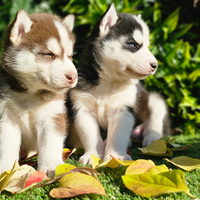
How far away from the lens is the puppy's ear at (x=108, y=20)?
3.22m

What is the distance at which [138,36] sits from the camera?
3160 millimetres

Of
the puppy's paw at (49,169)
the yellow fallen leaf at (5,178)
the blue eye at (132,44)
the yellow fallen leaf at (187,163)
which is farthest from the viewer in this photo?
the blue eye at (132,44)

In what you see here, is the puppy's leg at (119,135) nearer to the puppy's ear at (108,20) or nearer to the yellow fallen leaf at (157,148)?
the yellow fallen leaf at (157,148)

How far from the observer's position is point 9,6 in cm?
504

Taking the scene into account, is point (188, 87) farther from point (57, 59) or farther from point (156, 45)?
point (57, 59)

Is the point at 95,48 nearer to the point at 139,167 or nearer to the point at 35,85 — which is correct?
the point at 35,85

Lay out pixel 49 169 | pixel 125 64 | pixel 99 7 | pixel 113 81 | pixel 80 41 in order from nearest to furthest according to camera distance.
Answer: pixel 49 169 < pixel 125 64 < pixel 113 81 < pixel 99 7 < pixel 80 41

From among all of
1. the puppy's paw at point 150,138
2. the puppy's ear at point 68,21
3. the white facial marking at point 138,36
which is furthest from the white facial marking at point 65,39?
the puppy's paw at point 150,138

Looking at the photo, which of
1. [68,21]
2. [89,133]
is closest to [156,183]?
[89,133]

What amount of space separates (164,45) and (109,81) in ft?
7.10

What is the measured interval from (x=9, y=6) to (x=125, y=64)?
3072 millimetres

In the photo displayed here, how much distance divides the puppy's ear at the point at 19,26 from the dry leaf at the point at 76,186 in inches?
55.2

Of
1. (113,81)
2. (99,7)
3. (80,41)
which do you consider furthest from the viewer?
(80,41)

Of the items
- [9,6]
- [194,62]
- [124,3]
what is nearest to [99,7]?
[124,3]
